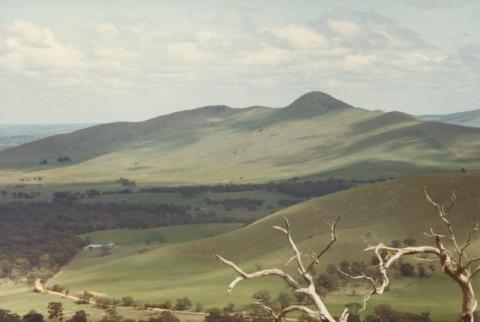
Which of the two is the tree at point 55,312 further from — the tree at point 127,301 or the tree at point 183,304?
the tree at point 183,304

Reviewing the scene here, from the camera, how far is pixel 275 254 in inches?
6624

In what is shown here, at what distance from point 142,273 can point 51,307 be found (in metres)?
48.3

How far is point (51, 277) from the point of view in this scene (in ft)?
568

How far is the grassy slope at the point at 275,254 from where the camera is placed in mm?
135250

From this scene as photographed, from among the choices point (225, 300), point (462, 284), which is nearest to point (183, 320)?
point (225, 300)

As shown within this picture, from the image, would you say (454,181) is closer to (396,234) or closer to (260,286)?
(396,234)

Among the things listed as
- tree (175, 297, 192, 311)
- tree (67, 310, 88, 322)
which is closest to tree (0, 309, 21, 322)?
tree (67, 310, 88, 322)

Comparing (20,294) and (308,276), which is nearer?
(308,276)

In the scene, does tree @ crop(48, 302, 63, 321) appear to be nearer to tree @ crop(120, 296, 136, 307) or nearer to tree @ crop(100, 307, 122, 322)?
tree @ crop(100, 307, 122, 322)

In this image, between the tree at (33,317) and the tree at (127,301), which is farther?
the tree at (127,301)

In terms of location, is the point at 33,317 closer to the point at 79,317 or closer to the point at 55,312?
the point at 55,312

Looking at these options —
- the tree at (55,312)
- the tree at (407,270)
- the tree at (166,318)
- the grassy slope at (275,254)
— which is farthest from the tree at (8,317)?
the tree at (407,270)

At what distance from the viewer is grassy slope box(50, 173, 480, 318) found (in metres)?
135

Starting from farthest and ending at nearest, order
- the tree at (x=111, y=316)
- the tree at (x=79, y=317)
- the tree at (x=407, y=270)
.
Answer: the tree at (x=407, y=270) < the tree at (x=79, y=317) < the tree at (x=111, y=316)
